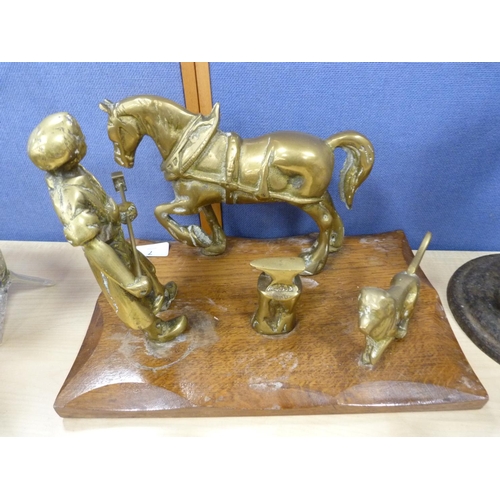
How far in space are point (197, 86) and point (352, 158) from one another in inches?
13.2

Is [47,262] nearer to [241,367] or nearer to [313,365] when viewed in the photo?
[241,367]

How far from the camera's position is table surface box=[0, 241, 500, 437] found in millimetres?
727

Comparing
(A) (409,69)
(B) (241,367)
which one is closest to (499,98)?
(A) (409,69)

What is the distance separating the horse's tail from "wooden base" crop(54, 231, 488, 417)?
0.19 m

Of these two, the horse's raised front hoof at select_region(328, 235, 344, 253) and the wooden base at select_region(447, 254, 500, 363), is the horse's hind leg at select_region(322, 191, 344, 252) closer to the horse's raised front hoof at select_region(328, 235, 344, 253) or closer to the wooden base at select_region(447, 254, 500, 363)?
the horse's raised front hoof at select_region(328, 235, 344, 253)

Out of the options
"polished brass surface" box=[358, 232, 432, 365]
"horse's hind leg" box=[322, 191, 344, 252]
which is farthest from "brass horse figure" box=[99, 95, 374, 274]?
"polished brass surface" box=[358, 232, 432, 365]

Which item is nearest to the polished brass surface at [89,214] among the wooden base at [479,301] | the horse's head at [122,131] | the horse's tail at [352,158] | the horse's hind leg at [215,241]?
the horse's head at [122,131]

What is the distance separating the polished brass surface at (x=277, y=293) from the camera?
2.37ft

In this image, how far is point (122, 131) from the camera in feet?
2.54

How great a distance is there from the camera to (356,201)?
1036 mm

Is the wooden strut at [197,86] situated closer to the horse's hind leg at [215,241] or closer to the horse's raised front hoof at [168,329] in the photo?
the horse's hind leg at [215,241]

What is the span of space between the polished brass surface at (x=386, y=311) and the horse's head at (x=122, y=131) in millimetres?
480

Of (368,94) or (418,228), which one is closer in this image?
(368,94)

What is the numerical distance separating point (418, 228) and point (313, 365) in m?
0.51
